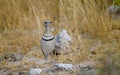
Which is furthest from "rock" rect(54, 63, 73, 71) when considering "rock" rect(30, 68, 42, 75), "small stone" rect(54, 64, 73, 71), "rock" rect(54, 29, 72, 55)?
"rock" rect(54, 29, 72, 55)

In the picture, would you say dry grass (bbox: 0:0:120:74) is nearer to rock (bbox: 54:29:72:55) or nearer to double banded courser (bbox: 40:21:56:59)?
rock (bbox: 54:29:72:55)

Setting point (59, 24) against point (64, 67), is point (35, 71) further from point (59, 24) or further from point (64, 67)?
point (59, 24)

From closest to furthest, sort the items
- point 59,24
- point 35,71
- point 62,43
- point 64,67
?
point 35,71
point 64,67
point 62,43
point 59,24

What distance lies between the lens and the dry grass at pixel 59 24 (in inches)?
236

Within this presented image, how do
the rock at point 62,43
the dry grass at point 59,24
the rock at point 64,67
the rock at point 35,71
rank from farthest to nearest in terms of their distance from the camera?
the dry grass at point 59,24
the rock at point 62,43
the rock at point 64,67
the rock at point 35,71

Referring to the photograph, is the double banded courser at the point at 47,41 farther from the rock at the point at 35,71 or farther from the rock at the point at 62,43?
the rock at the point at 62,43

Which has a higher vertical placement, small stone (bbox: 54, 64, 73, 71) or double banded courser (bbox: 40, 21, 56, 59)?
double banded courser (bbox: 40, 21, 56, 59)

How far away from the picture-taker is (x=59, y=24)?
22.5ft

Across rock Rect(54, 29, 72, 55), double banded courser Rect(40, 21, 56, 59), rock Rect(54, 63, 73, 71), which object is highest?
double banded courser Rect(40, 21, 56, 59)

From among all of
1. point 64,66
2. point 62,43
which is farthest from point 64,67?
point 62,43

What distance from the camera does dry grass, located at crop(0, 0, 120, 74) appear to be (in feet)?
19.7

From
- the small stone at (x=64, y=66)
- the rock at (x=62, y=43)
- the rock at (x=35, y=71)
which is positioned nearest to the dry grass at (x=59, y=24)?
the rock at (x=62, y=43)

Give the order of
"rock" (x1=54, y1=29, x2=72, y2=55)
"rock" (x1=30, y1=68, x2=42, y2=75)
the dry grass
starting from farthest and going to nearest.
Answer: the dry grass, "rock" (x1=54, y1=29, x2=72, y2=55), "rock" (x1=30, y1=68, x2=42, y2=75)

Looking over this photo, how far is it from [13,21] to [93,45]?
179 cm
